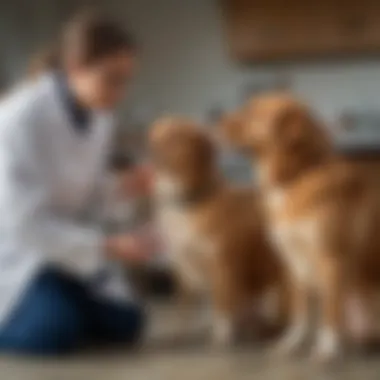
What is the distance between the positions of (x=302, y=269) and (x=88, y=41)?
1.92ft

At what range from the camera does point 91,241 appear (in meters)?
1.84

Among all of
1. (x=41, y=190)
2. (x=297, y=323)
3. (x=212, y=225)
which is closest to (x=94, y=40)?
(x=41, y=190)

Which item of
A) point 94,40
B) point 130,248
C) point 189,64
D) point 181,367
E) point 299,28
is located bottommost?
point 181,367

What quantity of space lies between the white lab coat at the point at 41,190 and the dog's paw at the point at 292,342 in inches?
14.8

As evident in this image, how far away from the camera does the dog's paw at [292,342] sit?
181 cm

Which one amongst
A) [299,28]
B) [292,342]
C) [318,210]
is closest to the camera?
[318,210]

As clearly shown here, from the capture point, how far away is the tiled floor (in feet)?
A: 5.50

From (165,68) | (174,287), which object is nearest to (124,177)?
(174,287)

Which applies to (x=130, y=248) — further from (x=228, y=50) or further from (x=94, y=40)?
(x=228, y=50)

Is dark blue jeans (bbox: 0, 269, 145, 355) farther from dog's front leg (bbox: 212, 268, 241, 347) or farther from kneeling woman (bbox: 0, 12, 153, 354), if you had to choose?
dog's front leg (bbox: 212, 268, 241, 347)

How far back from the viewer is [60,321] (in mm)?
1890

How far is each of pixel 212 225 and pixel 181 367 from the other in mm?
274

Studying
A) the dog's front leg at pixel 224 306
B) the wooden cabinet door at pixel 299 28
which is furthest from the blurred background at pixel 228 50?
the dog's front leg at pixel 224 306

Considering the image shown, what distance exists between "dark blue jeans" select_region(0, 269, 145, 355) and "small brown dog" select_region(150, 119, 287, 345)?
0.67 ft
